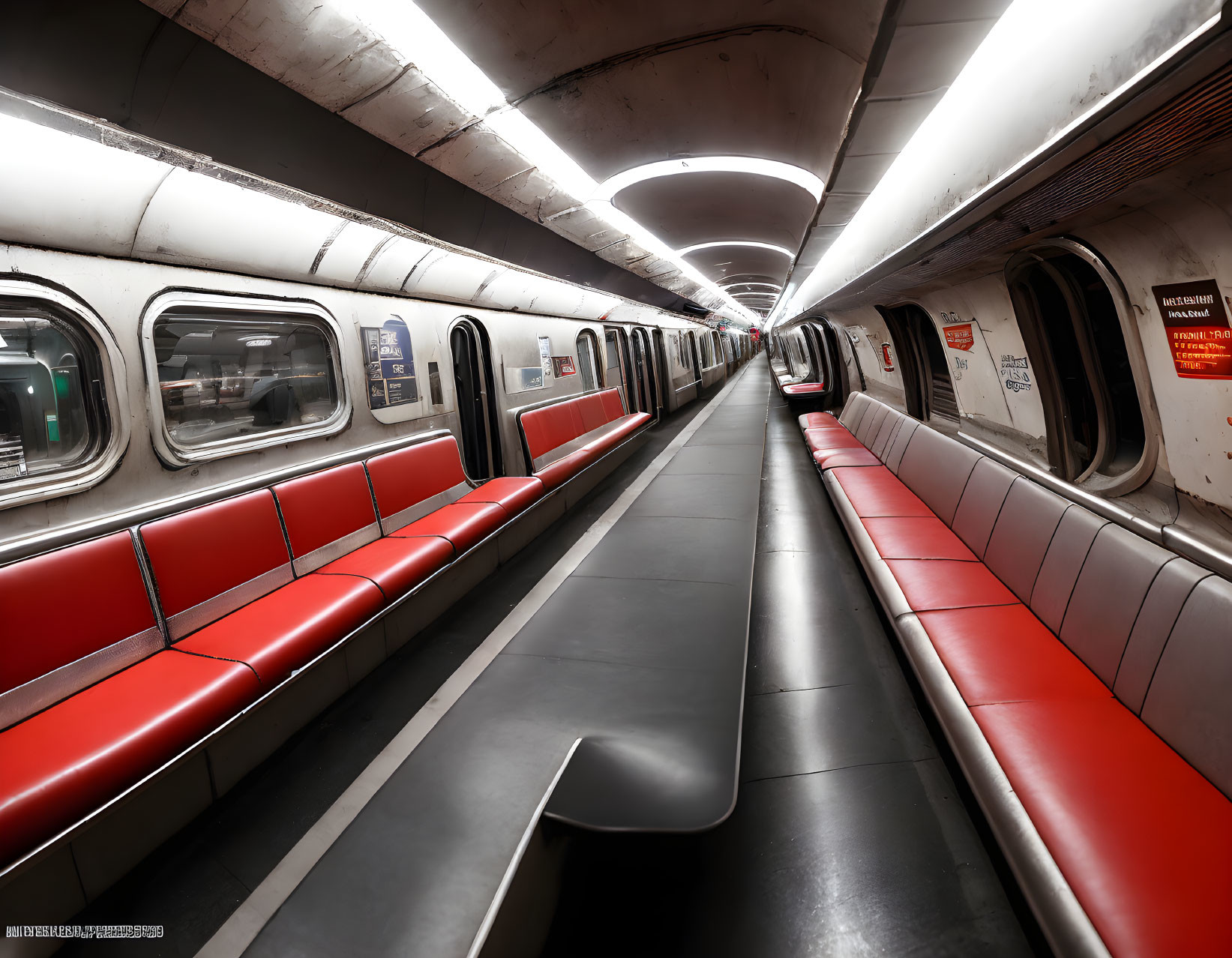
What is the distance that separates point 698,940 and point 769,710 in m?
1.22

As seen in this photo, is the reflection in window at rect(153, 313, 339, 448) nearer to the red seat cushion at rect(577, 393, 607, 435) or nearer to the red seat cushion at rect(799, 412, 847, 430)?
the red seat cushion at rect(577, 393, 607, 435)

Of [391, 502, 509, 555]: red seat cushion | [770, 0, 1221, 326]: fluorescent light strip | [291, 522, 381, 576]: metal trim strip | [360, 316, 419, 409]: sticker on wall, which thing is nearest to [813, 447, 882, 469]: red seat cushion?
[770, 0, 1221, 326]: fluorescent light strip

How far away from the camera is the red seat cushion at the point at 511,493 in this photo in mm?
4824

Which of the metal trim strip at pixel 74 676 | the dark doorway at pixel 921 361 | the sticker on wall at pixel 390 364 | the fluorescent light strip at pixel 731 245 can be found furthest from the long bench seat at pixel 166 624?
the dark doorway at pixel 921 361

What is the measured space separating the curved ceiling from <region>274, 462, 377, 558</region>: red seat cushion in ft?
6.94

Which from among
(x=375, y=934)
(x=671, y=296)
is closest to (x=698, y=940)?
(x=375, y=934)

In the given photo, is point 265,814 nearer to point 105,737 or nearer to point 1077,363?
point 105,737

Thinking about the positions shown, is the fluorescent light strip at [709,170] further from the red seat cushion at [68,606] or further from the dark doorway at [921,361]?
the dark doorway at [921,361]

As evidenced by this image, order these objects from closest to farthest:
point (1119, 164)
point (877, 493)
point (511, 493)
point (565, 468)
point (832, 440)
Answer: point (1119, 164) → point (877, 493) → point (511, 493) → point (565, 468) → point (832, 440)

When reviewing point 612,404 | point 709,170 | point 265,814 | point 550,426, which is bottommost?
point 265,814

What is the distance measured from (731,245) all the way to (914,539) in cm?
A: 488

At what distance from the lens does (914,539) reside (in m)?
3.67

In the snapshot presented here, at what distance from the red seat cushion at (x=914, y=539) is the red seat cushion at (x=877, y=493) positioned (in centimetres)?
15

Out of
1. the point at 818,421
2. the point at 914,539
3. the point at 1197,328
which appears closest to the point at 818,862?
the point at 914,539
